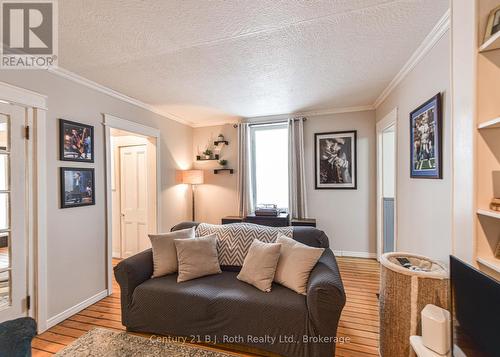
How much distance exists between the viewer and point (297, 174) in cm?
412

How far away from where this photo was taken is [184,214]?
14.9ft

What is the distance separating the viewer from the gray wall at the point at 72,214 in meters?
2.27

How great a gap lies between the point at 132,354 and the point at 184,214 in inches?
144

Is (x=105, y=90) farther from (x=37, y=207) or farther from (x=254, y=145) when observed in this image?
(x=254, y=145)

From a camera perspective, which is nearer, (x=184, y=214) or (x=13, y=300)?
(x=13, y=300)

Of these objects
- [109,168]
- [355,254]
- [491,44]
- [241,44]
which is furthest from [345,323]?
[109,168]

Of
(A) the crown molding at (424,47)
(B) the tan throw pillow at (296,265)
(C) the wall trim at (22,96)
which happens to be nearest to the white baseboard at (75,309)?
(C) the wall trim at (22,96)

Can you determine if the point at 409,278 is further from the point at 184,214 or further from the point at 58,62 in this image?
the point at 184,214

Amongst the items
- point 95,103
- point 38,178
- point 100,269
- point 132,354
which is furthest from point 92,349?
point 95,103

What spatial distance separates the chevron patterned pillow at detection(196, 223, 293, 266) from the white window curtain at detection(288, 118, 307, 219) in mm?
1654

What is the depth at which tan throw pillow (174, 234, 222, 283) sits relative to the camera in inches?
85.9

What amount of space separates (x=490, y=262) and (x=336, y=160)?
3.07 metres

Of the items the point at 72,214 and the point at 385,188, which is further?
the point at 385,188

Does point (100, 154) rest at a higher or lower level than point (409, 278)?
higher
